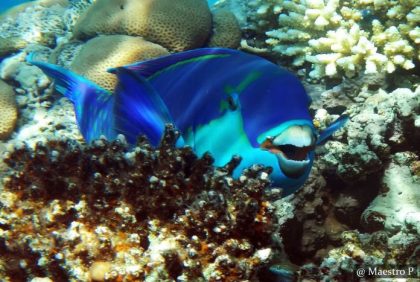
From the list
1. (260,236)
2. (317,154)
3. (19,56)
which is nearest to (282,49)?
(317,154)

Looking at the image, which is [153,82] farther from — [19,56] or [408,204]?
[19,56]

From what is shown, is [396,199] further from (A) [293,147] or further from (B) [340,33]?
(B) [340,33]

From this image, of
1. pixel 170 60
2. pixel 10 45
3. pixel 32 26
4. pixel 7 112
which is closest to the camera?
pixel 170 60

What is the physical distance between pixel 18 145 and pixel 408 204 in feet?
7.99

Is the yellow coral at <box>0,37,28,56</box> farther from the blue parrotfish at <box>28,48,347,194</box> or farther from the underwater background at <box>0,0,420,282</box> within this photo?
the blue parrotfish at <box>28,48,347,194</box>

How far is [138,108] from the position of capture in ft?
5.36

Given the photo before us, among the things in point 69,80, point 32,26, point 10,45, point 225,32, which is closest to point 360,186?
point 69,80

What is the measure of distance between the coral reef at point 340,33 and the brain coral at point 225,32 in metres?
0.28

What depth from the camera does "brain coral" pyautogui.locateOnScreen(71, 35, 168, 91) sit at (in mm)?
4024

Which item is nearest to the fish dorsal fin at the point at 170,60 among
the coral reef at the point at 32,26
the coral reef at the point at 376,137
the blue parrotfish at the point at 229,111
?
the blue parrotfish at the point at 229,111

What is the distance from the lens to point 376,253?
6.42 ft

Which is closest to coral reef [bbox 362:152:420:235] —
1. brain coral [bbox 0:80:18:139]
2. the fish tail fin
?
the fish tail fin

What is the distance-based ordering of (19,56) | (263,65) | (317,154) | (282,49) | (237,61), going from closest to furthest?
1. (263,65)
2. (237,61)
3. (317,154)
4. (282,49)
5. (19,56)

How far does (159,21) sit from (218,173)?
3315mm
